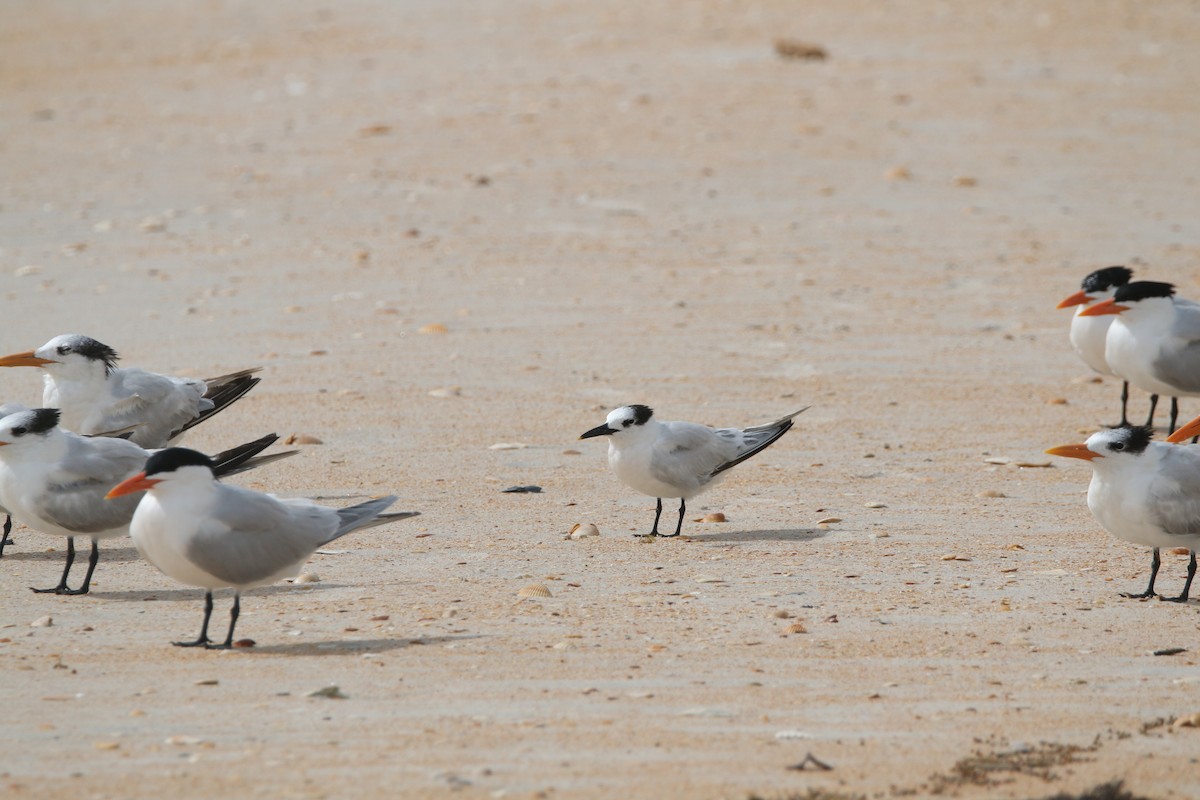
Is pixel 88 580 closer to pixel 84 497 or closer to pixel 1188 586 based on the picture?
pixel 84 497

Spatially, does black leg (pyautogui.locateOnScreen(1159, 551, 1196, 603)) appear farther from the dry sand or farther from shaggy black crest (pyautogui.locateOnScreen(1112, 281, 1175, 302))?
shaggy black crest (pyautogui.locateOnScreen(1112, 281, 1175, 302))

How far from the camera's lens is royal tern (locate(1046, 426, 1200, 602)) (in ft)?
18.6

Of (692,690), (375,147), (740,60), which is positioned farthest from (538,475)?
(740,60)

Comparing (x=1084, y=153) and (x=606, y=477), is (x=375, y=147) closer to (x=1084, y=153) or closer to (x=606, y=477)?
(x=1084, y=153)

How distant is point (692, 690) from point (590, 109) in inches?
476

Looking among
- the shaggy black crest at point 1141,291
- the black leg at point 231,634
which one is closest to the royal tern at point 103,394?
the black leg at point 231,634

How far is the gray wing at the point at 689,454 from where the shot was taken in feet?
22.0

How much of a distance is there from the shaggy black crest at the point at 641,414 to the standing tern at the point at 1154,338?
2.79 metres

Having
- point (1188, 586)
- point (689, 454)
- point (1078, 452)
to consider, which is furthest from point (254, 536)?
point (1188, 586)

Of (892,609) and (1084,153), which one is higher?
(1084,153)

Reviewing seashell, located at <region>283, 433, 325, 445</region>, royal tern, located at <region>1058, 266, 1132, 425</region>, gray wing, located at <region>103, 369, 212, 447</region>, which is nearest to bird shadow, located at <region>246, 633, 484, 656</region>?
gray wing, located at <region>103, 369, 212, 447</region>

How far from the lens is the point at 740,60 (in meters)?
18.8

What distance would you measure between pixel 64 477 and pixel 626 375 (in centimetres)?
400

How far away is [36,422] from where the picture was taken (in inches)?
234
